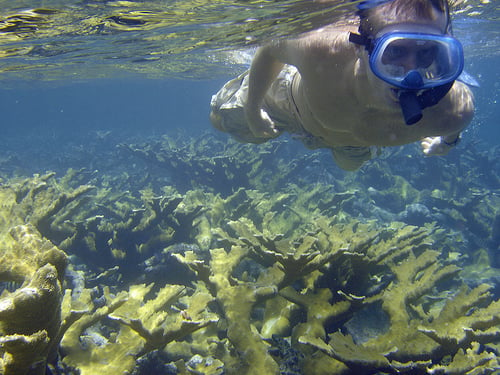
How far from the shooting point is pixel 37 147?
28312mm

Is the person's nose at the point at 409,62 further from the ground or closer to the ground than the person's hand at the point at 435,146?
further from the ground

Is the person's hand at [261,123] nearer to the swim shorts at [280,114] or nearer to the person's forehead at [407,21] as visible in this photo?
the swim shorts at [280,114]

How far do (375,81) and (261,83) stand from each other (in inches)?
70.1

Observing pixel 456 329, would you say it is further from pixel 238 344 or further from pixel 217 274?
pixel 217 274

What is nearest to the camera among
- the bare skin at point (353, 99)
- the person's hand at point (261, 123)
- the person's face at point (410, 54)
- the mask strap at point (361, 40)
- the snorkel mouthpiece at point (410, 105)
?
the snorkel mouthpiece at point (410, 105)

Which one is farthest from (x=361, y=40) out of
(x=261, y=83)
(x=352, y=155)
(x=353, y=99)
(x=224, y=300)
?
(x=224, y=300)

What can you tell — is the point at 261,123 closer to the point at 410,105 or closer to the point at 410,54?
the point at 410,54

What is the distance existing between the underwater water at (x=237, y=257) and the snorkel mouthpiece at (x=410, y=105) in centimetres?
208

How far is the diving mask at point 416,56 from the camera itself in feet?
6.19

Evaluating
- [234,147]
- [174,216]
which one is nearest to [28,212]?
[174,216]

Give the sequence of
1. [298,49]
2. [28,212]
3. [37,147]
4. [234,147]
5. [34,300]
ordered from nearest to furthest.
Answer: [34,300] → [298,49] → [28,212] → [234,147] → [37,147]

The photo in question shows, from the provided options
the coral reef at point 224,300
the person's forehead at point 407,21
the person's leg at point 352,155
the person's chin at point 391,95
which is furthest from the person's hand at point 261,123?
the person's chin at point 391,95

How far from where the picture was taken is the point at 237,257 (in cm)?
434

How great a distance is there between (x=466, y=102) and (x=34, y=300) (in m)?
3.33
